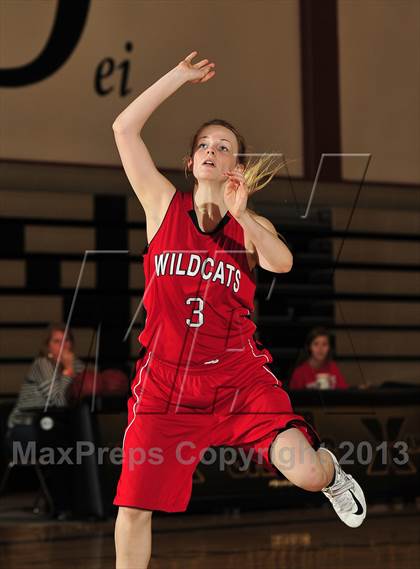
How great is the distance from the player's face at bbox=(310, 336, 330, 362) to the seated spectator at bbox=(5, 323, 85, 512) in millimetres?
1622

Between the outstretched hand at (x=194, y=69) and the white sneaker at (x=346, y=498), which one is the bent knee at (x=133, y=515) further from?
the outstretched hand at (x=194, y=69)

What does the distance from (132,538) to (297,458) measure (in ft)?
1.80

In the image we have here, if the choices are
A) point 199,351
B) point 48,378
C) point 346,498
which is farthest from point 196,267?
point 48,378

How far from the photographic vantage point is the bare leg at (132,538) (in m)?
3.44

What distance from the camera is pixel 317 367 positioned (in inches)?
313

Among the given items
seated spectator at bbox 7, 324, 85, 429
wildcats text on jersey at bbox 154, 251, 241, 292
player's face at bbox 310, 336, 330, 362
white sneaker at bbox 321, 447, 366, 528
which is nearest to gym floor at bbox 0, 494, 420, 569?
seated spectator at bbox 7, 324, 85, 429

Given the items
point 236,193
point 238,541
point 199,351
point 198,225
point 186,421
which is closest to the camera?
point 236,193

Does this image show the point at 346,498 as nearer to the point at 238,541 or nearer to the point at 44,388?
the point at 238,541

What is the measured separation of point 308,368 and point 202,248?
172 inches

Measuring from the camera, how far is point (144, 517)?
3469 millimetres

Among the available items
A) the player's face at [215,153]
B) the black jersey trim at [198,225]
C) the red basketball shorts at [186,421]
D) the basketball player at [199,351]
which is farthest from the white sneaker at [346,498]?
the player's face at [215,153]

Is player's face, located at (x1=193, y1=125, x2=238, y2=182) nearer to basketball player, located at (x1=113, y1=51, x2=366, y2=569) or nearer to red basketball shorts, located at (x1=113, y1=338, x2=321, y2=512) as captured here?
basketball player, located at (x1=113, y1=51, x2=366, y2=569)

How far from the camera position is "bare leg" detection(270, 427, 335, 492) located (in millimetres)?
3418

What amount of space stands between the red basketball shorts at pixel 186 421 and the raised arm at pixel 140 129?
0.51 metres
